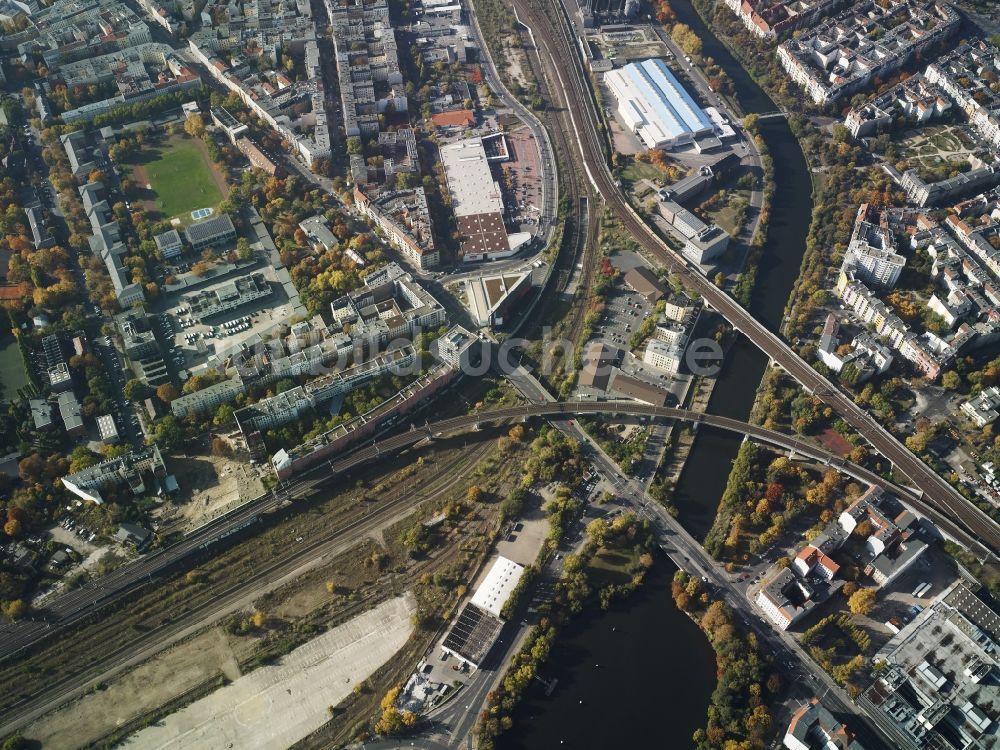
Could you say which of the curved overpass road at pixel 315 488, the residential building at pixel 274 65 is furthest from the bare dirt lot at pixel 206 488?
the residential building at pixel 274 65

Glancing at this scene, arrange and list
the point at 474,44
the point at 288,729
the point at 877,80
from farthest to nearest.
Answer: the point at 474,44, the point at 877,80, the point at 288,729

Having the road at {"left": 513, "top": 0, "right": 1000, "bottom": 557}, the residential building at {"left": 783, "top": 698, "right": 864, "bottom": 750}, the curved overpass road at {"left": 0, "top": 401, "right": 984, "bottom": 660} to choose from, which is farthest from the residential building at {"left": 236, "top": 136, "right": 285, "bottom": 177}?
the residential building at {"left": 783, "top": 698, "right": 864, "bottom": 750}

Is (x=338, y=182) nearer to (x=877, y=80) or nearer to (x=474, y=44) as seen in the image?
(x=474, y=44)

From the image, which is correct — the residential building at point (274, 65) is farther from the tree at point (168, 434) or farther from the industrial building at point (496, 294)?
the tree at point (168, 434)

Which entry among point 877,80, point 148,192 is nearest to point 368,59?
point 148,192

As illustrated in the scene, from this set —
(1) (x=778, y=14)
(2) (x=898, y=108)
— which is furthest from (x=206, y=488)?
(1) (x=778, y=14)

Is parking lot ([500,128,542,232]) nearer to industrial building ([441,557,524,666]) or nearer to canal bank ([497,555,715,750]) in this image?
industrial building ([441,557,524,666])

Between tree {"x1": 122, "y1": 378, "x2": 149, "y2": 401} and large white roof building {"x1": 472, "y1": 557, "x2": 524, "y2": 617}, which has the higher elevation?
tree {"x1": 122, "y1": 378, "x2": 149, "y2": 401}

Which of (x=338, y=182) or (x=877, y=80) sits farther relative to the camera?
(x=877, y=80)
